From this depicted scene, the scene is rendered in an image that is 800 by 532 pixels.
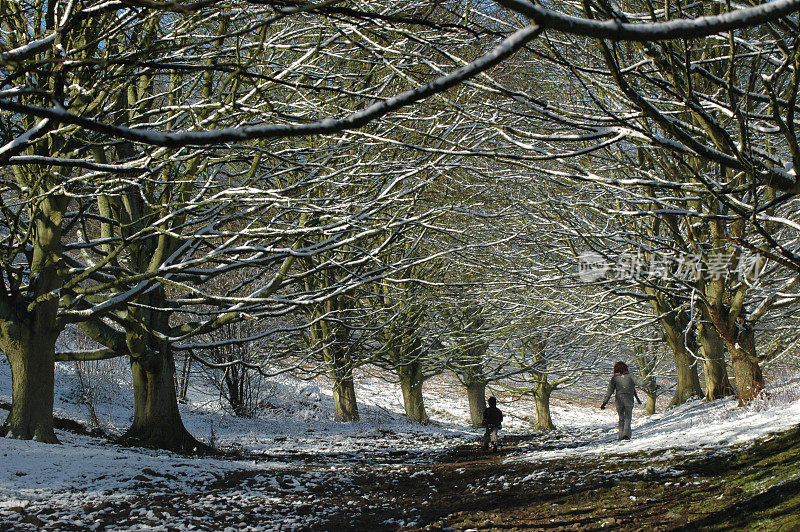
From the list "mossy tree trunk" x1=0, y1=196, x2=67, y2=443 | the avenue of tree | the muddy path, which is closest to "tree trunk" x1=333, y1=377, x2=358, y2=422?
the avenue of tree

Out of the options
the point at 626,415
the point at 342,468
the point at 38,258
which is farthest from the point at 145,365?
the point at 626,415

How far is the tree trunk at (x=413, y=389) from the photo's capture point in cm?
1694

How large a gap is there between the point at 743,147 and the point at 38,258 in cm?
694

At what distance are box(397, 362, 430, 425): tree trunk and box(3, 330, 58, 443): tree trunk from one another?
11.0 metres

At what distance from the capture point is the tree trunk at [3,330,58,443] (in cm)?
639

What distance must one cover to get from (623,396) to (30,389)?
803cm

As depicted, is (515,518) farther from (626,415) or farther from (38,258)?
(38,258)

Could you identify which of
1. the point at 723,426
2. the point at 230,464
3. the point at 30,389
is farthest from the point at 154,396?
the point at 723,426

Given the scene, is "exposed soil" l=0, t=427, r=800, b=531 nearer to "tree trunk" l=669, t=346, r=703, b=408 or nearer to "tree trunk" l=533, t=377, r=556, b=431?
"tree trunk" l=669, t=346, r=703, b=408

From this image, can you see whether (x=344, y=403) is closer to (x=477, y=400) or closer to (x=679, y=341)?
(x=477, y=400)

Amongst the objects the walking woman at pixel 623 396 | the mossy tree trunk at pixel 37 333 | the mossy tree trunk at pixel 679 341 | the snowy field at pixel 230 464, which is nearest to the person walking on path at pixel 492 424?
the snowy field at pixel 230 464

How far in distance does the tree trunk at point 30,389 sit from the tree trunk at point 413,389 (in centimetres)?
1101

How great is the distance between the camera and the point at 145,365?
8.06m

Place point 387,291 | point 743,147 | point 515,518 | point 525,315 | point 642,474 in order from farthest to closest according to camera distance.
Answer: point 387,291 → point 525,315 → point 642,474 → point 515,518 → point 743,147
